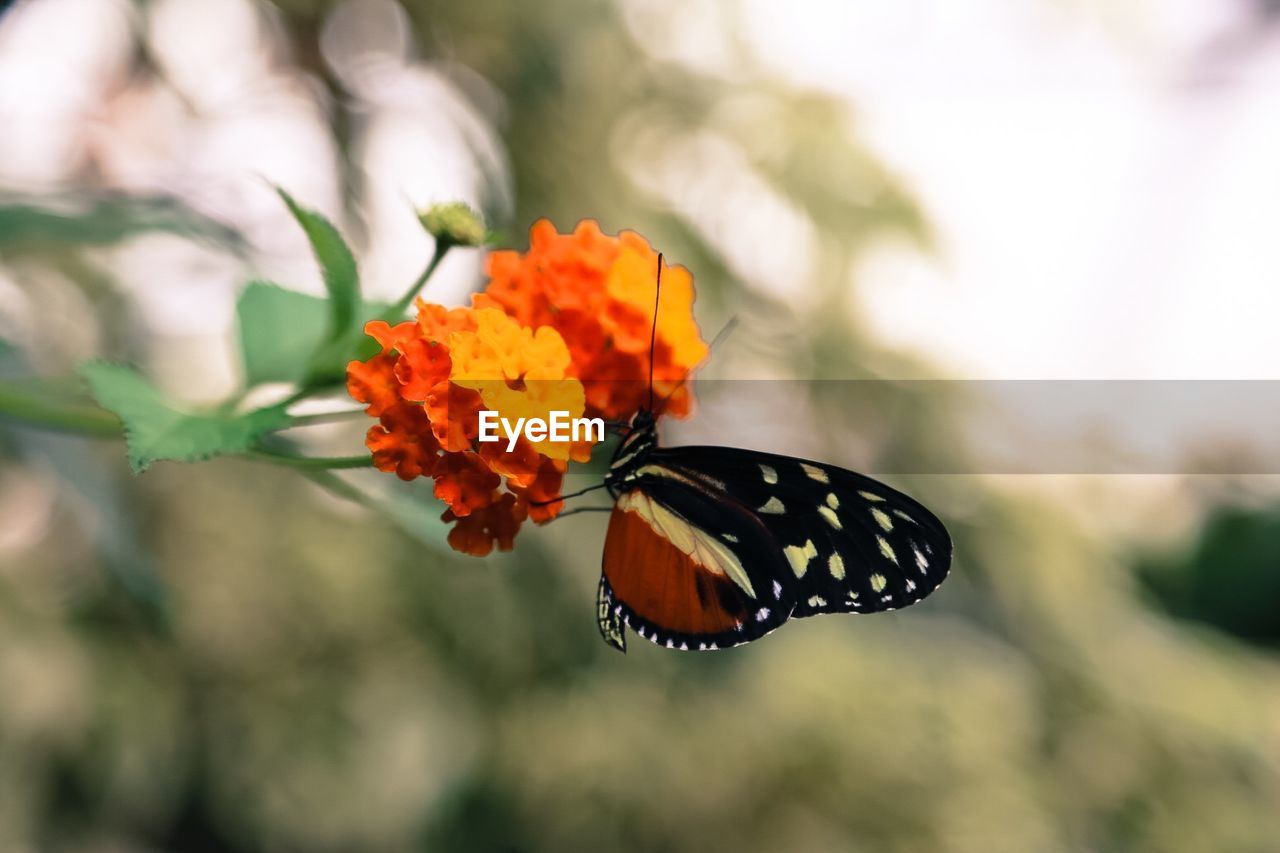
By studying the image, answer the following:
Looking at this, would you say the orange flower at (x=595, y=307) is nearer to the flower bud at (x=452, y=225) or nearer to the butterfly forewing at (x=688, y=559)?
the flower bud at (x=452, y=225)

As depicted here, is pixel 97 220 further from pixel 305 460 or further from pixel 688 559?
pixel 688 559

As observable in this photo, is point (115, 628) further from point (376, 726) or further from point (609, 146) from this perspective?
point (609, 146)

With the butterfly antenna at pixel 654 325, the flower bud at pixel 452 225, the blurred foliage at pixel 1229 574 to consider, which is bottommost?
the blurred foliage at pixel 1229 574

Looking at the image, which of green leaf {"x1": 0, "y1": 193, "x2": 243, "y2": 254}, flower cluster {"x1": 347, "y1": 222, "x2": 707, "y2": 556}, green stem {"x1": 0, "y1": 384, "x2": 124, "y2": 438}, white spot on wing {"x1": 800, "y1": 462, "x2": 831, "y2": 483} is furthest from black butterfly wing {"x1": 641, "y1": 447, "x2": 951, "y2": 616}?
green leaf {"x1": 0, "y1": 193, "x2": 243, "y2": 254}

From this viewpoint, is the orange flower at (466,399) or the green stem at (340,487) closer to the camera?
the orange flower at (466,399)

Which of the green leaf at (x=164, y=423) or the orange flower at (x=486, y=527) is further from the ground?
the green leaf at (x=164, y=423)

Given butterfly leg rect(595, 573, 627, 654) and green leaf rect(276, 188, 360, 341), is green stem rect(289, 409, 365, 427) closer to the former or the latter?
green leaf rect(276, 188, 360, 341)

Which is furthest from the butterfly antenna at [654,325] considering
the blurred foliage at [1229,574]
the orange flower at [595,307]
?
the blurred foliage at [1229,574]

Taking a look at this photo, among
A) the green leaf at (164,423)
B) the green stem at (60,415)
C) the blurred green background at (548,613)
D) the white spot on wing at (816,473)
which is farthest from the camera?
the blurred green background at (548,613)
